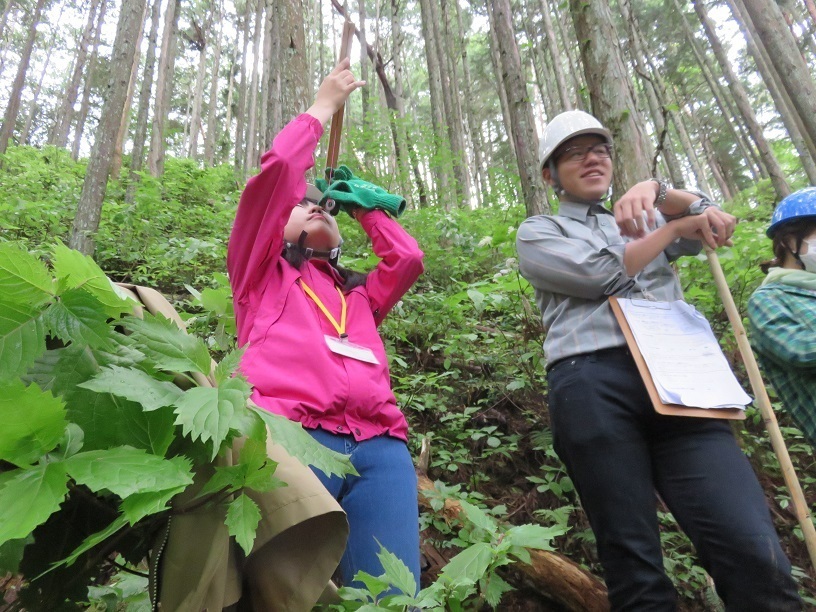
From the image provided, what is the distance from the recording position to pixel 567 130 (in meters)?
2.17

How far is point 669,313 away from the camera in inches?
75.7

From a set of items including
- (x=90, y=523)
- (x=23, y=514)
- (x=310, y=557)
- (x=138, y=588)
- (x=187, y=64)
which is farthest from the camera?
(x=187, y=64)

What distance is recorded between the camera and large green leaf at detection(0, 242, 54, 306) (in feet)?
2.06

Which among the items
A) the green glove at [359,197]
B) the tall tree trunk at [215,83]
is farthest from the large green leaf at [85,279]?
the tall tree trunk at [215,83]

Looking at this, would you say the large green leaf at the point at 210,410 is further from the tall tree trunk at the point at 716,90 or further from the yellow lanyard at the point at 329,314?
the tall tree trunk at the point at 716,90

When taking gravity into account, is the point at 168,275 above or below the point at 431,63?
below

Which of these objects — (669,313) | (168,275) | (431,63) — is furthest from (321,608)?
(431,63)

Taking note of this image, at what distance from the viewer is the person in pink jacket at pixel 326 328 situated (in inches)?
63.2

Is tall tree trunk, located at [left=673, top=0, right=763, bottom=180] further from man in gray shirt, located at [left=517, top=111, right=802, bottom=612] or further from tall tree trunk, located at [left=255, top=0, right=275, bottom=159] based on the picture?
man in gray shirt, located at [left=517, top=111, right=802, bottom=612]

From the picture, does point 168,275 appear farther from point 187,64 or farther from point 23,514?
point 187,64

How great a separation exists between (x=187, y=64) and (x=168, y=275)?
89.9 feet

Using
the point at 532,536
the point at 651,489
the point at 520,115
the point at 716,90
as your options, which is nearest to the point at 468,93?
the point at 716,90

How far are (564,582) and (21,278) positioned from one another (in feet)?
8.20

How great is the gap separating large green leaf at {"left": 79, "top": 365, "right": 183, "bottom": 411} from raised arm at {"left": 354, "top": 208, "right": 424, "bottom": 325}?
5.26 feet
